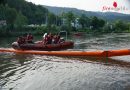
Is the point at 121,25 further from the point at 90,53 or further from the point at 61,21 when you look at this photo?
the point at 90,53

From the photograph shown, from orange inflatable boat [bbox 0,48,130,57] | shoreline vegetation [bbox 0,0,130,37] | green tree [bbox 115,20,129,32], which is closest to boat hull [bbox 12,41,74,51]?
orange inflatable boat [bbox 0,48,130,57]

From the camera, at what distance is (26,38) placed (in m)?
30.0

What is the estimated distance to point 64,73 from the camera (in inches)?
698

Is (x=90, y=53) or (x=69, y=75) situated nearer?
(x=69, y=75)

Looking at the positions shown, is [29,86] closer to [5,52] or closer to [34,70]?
[34,70]

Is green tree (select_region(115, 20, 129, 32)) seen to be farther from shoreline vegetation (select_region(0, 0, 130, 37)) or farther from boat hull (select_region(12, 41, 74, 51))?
boat hull (select_region(12, 41, 74, 51))

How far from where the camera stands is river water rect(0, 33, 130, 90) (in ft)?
48.1

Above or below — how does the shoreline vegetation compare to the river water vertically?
above

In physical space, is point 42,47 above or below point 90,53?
above

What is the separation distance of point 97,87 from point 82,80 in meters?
1.57

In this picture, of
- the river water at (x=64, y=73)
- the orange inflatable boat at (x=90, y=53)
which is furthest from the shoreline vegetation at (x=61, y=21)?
the river water at (x=64, y=73)


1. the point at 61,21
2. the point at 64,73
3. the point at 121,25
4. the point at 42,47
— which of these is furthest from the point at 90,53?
the point at 121,25

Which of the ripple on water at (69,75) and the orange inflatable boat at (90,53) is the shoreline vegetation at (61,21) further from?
the ripple on water at (69,75)

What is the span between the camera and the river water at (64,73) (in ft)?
48.1
